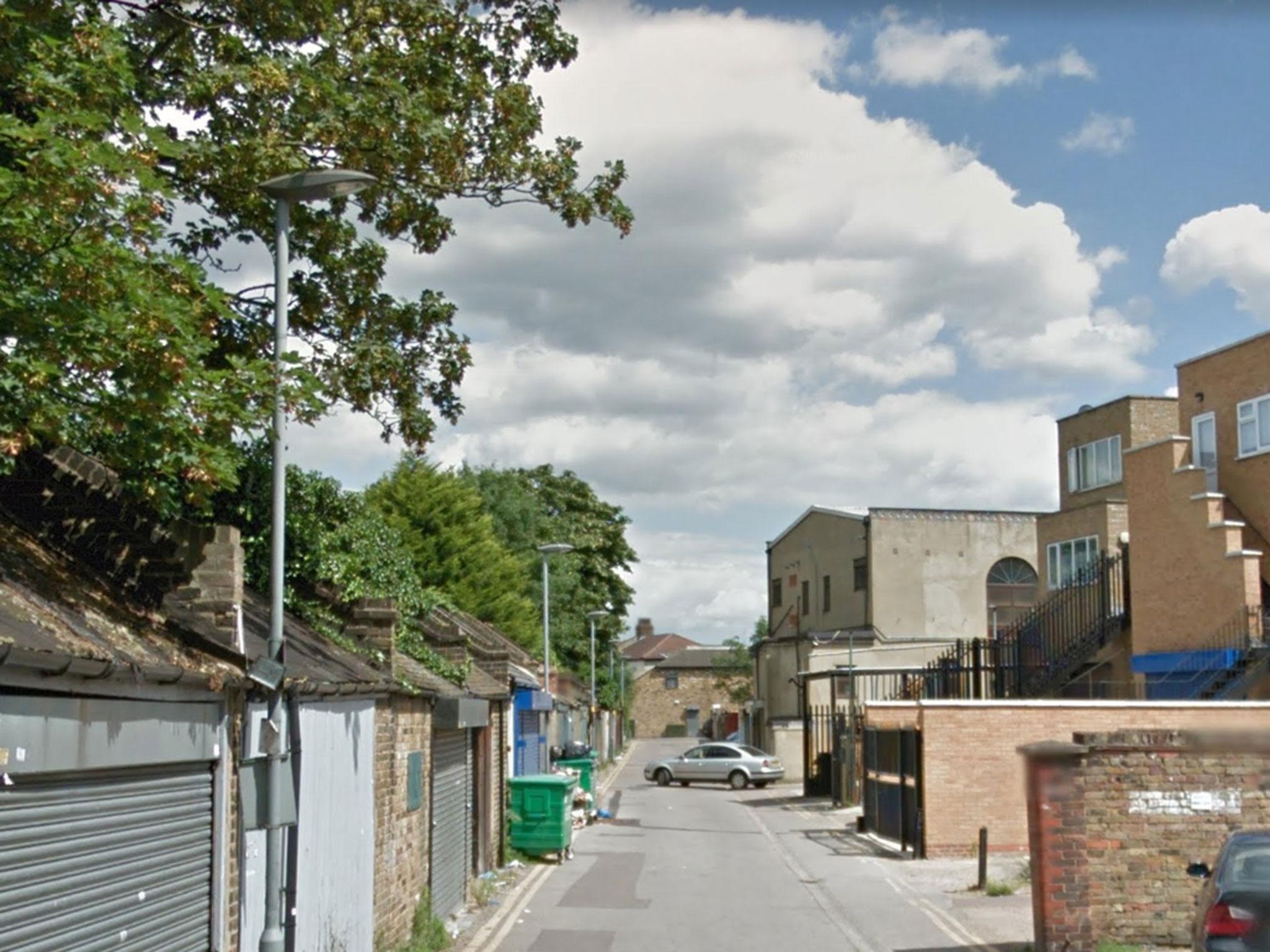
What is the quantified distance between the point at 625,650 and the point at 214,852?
13394 centimetres

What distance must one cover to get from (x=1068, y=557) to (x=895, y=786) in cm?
1624

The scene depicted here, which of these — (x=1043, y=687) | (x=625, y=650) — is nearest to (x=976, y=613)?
(x=1043, y=687)

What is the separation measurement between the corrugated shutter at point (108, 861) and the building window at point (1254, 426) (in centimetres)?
2750

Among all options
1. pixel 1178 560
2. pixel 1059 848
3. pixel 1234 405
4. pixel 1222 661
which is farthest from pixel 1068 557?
pixel 1059 848

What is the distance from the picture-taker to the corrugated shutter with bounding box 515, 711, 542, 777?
1374 inches

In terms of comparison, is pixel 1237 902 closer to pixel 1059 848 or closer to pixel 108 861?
pixel 1059 848

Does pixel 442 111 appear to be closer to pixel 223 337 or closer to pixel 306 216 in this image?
pixel 306 216

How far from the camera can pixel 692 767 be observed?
50.8m

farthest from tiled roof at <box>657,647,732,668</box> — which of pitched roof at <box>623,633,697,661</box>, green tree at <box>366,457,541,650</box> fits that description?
green tree at <box>366,457,541,650</box>

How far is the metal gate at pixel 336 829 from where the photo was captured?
11.0 m

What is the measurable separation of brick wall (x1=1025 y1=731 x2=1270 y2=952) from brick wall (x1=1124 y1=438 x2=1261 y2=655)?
17.1 m

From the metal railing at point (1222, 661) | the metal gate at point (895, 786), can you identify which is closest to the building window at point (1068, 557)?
the metal railing at point (1222, 661)

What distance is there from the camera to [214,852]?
937 centimetres

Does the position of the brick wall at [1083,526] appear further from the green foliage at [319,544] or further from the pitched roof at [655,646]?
the pitched roof at [655,646]
